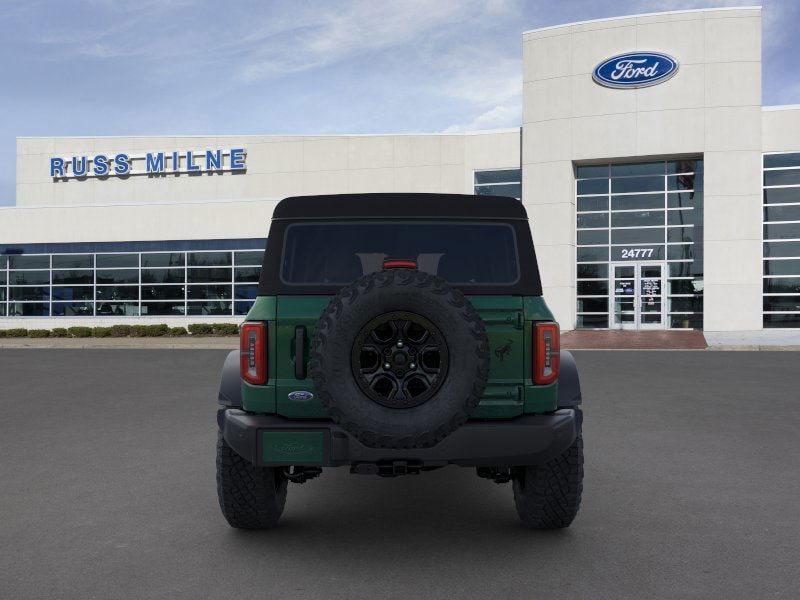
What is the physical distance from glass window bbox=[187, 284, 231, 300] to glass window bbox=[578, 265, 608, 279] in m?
15.8

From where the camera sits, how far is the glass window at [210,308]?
35062 millimetres

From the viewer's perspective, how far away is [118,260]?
35.8 meters

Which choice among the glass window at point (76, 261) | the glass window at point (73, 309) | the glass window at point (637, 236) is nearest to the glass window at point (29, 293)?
the glass window at point (73, 309)

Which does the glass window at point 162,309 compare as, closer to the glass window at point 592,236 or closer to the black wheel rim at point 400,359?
the glass window at point 592,236

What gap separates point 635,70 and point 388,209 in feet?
90.0

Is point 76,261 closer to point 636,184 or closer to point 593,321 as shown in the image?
point 593,321

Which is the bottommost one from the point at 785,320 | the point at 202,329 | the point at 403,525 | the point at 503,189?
the point at 403,525

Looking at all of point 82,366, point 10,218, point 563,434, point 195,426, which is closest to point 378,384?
point 563,434

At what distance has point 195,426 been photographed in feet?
29.2

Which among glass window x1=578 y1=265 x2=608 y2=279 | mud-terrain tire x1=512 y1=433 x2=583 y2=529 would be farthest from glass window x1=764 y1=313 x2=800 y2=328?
mud-terrain tire x1=512 y1=433 x2=583 y2=529

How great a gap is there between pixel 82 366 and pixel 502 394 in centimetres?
1574

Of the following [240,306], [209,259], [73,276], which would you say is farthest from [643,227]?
[73,276]

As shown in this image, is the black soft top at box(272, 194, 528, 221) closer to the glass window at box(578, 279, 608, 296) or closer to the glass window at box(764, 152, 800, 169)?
the glass window at box(578, 279, 608, 296)

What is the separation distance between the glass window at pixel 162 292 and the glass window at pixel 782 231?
2515 centimetres
